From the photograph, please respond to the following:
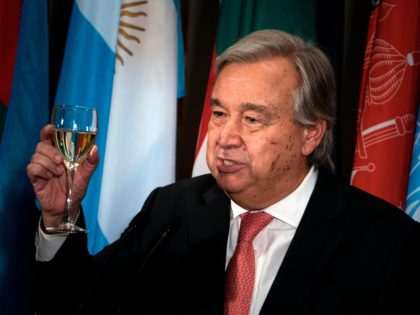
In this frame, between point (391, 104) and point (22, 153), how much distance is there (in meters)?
1.61

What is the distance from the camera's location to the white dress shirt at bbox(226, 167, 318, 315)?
5.63 ft

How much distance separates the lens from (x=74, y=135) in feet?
Answer: 4.85

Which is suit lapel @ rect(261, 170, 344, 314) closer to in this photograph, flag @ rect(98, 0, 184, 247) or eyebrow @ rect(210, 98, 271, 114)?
eyebrow @ rect(210, 98, 271, 114)

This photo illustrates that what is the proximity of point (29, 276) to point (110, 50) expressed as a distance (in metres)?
1.17

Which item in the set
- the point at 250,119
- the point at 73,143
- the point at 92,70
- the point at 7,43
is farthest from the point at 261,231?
the point at 7,43

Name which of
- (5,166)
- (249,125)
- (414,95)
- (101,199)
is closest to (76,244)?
(5,166)

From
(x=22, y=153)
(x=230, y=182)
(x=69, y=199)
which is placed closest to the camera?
(x=69, y=199)

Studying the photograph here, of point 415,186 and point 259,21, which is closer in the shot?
point 415,186

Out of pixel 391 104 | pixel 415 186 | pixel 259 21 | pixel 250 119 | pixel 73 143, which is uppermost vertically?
pixel 259 21

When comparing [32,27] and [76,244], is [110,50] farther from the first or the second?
[76,244]

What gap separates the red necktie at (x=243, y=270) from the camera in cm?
167

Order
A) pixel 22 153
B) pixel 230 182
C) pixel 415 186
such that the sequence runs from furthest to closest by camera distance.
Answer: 1. pixel 415 186
2. pixel 22 153
3. pixel 230 182

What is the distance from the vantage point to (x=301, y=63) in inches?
71.2

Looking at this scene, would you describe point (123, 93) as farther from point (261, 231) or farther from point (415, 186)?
point (415, 186)
